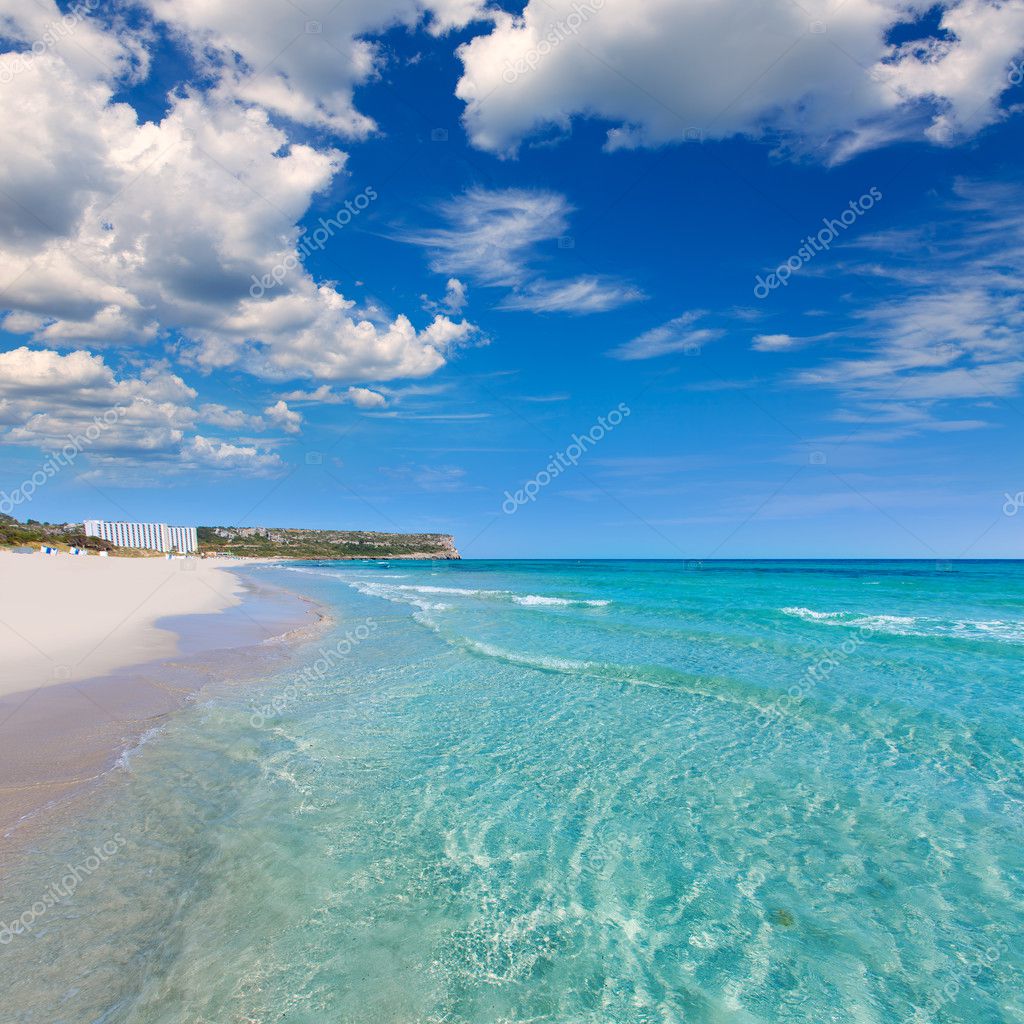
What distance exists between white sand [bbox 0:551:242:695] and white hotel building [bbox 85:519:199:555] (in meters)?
127

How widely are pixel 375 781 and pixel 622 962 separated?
14.5 ft

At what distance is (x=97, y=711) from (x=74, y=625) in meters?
10.4

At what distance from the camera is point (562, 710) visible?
11.7m

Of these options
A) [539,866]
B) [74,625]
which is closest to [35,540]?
[74,625]

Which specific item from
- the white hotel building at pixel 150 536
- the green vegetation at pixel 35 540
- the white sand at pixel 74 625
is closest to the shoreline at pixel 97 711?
the white sand at pixel 74 625

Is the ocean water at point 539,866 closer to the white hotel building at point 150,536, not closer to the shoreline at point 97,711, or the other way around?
the shoreline at point 97,711

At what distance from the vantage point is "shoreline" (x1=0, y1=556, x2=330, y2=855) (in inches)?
273

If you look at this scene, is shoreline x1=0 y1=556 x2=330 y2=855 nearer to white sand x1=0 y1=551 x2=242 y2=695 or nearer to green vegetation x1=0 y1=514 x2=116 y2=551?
white sand x1=0 y1=551 x2=242 y2=695

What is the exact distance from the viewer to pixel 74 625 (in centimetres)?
1859

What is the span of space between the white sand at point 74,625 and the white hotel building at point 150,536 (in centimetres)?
12686

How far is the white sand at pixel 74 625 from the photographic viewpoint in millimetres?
13266

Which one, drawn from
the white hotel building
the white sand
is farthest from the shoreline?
the white hotel building

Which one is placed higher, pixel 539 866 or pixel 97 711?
pixel 97 711

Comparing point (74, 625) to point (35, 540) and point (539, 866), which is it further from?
point (35, 540)
